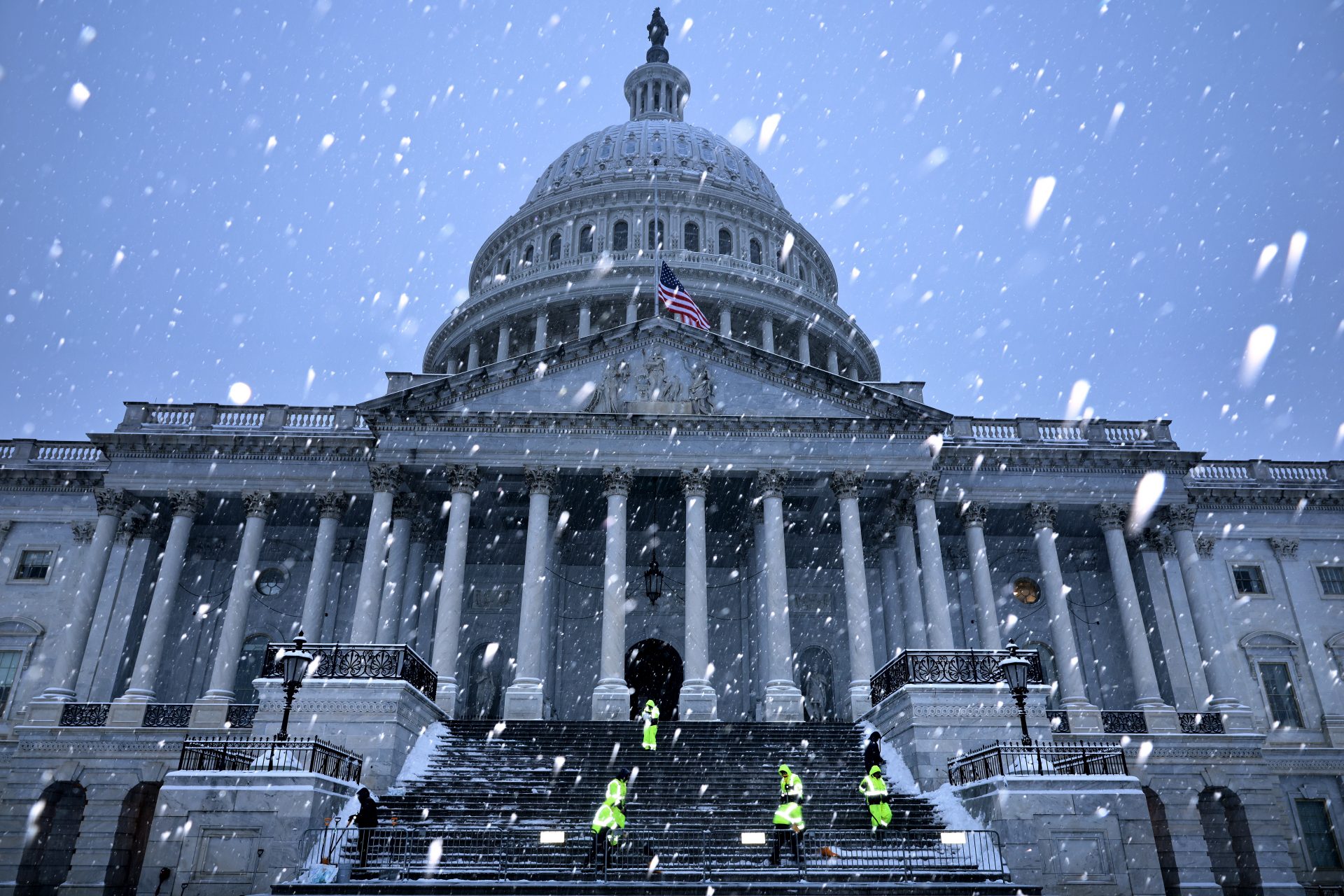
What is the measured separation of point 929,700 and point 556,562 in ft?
59.6

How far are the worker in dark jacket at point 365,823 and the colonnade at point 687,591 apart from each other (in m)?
11.8

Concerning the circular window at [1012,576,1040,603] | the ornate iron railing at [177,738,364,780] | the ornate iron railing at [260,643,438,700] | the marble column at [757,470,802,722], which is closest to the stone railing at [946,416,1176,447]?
the circular window at [1012,576,1040,603]

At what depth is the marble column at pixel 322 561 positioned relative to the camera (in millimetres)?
34938

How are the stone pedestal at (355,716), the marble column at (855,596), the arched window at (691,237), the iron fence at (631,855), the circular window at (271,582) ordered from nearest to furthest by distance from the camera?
the iron fence at (631,855)
the stone pedestal at (355,716)
the marble column at (855,596)
the circular window at (271,582)
the arched window at (691,237)

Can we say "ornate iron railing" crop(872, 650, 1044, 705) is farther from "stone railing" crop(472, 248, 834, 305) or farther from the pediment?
"stone railing" crop(472, 248, 834, 305)

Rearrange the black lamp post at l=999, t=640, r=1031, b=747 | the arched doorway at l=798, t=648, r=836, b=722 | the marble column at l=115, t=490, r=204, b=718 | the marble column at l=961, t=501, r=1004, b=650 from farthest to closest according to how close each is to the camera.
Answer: the arched doorway at l=798, t=648, r=836, b=722 → the marble column at l=961, t=501, r=1004, b=650 → the marble column at l=115, t=490, r=204, b=718 → the black lamp post at l=999, t=640, r=1031, b=747

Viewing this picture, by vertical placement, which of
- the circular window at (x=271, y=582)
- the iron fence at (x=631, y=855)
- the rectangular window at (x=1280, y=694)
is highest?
the circular window at (x=271, y=582)

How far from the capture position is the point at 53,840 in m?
32.1

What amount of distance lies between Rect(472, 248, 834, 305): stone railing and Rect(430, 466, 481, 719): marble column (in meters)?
24.5

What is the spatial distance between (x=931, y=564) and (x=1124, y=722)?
903 cm

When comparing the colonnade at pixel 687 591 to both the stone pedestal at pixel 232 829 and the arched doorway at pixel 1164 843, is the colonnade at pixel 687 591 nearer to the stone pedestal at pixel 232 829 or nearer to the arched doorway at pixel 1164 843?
the arched doorway at pixel 1164 843

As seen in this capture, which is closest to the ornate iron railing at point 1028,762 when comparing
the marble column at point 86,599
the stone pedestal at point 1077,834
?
the stone pedestal at point 1077,834

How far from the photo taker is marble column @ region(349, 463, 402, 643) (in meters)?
31.2

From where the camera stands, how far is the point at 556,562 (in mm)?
39688
